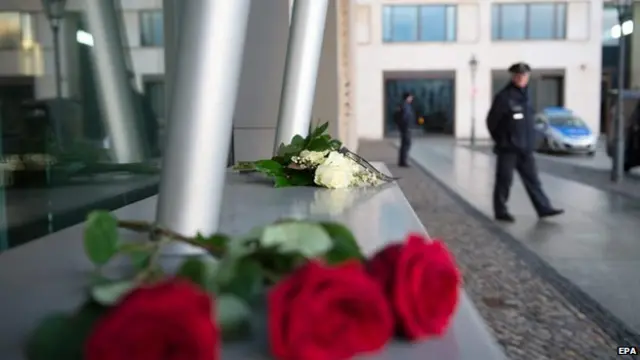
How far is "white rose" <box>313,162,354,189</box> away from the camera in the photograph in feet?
13.0

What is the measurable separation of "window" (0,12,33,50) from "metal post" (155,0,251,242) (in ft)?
6.74

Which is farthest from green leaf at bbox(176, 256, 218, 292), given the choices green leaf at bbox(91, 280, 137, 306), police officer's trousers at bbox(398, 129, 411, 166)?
police officer's trousers at bbox(398, 129, 411, 166)

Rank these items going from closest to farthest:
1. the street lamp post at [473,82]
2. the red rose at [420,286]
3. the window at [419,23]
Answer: the red rose at [420,286] < the street lamp post at [473,82] < the window at [419,23]

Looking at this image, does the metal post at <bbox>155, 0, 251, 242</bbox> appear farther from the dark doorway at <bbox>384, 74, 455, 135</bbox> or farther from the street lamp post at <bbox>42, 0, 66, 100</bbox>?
the dark doorway at <bbox>384, 74, 455, 135</bbox>

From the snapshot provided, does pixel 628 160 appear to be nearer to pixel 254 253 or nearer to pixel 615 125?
pixel 615 125

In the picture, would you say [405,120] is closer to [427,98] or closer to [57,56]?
[57,56]

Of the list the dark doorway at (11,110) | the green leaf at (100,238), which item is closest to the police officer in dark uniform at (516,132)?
the dark doorway at (11,110)

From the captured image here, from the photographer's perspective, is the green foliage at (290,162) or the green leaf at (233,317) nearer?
the green leaf at (233,317)

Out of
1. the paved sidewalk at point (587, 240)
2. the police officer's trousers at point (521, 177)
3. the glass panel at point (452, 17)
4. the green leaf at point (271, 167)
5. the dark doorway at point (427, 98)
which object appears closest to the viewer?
the green leaf at point (271, 167)

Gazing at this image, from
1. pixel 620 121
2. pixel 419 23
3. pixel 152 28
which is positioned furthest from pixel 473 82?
pixel 152 28

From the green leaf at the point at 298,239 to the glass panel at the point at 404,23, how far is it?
1691 inches

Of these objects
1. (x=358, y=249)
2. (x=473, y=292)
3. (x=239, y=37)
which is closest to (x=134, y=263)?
(x=358, y=249)

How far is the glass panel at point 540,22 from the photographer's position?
42125 millimetres

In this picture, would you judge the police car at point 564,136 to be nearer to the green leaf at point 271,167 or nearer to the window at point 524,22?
the window at point 524,22
